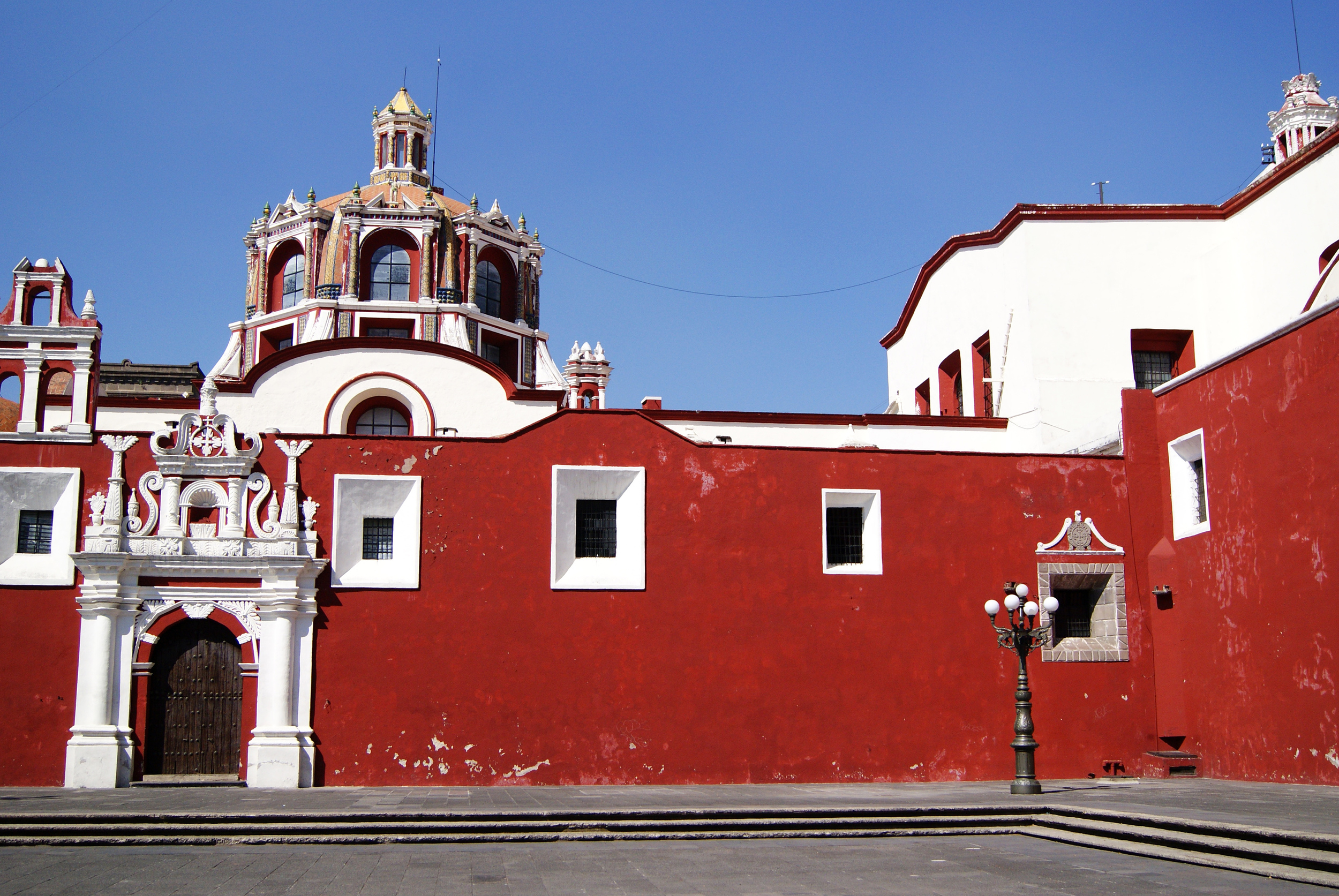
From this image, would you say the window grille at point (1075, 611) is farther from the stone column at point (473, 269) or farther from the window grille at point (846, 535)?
the stone column at point (473, 269)

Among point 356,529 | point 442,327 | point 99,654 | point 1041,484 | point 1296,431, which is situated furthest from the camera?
point 442,327

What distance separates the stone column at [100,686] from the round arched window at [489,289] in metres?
12.8

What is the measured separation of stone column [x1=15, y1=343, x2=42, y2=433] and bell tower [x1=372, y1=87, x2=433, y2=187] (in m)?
13.6

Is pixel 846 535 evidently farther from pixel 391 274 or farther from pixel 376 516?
pixel 391 274

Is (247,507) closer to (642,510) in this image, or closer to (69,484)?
(69,484)

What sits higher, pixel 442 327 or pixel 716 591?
pixel 442 327

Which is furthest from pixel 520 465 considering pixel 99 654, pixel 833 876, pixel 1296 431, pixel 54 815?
pixel 1296 431

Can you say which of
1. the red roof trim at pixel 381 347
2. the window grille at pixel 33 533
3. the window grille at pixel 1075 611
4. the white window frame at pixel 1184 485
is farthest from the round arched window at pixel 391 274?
the white window frame at pixel 1184 485

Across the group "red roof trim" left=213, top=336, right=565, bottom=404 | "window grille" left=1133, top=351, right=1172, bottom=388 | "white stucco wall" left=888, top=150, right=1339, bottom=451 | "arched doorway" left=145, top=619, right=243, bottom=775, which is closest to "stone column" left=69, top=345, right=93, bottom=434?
"arched doorway" left=145, top=619, right=243, bottom=775

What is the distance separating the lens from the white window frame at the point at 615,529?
14.7 m

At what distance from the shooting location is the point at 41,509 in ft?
46.4

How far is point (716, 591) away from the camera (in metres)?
14.8

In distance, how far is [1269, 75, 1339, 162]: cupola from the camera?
29.4 m

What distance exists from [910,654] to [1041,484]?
2.70 metres
